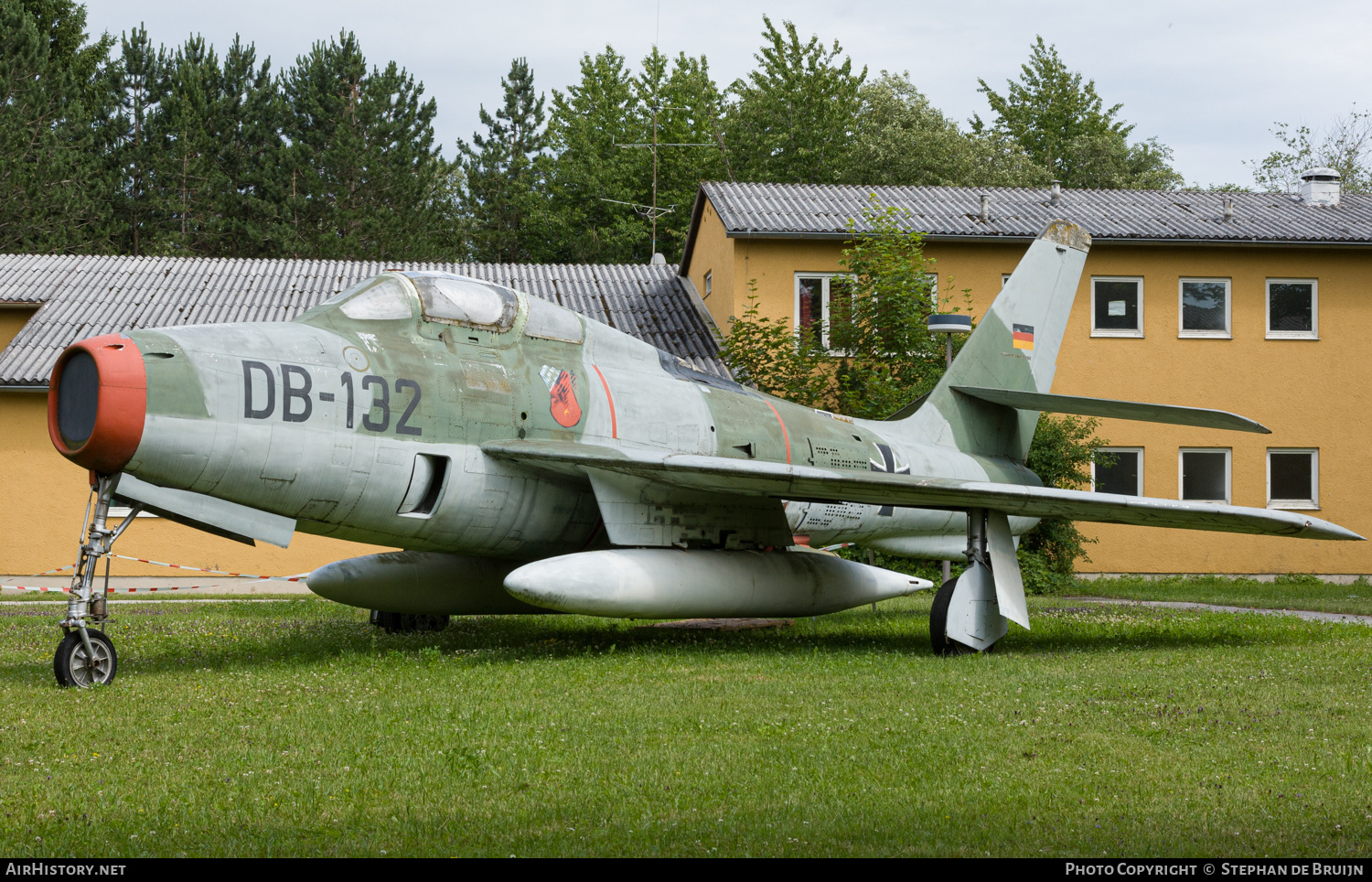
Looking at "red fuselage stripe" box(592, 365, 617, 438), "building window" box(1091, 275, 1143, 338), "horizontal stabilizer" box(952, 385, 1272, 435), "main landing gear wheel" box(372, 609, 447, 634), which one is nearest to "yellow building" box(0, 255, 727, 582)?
"building window" box(1091, 275, 1143, 338)

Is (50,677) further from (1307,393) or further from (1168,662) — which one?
(1307,393)

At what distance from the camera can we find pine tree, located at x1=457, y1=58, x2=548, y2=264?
51.6 metres

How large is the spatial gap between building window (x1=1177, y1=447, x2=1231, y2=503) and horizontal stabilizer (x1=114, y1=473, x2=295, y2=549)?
20.4m

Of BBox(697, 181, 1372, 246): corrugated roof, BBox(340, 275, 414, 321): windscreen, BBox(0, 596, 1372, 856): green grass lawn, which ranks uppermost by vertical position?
BBox(697, 181, 1372, 246): corrugated roof

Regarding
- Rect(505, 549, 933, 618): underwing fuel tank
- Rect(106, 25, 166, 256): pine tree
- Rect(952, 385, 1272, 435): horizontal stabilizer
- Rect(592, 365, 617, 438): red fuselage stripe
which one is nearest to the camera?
Rect(505, 549, 933, 618): underwing fuel tank

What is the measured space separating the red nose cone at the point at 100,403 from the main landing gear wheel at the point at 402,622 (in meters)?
4.55

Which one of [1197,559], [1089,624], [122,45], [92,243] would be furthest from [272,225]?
[1089,624]

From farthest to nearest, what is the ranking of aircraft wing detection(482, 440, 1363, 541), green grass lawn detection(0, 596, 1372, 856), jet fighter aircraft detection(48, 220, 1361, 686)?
aircraft wing detection(482, 440, 1363, 541), jet fighter aircraft detection(48, 220, 1361, 686), green grass lawn detection(0, 596, 1372, 856)

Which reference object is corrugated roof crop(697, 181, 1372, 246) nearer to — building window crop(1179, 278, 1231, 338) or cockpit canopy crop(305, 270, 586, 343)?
building window crop(1179, 278, 1231, 338)

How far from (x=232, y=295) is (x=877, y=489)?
19.0 metres

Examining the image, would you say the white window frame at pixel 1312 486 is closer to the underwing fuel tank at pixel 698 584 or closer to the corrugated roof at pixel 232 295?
the corrugated roof at pixel 232 295

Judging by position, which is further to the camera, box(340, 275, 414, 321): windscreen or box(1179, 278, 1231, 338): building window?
box(1179, 278, 1231, 338): building window

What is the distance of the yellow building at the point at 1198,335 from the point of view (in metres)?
24.0

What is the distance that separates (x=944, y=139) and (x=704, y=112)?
12.9 m
